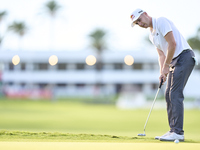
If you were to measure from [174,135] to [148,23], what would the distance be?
1.59 metres

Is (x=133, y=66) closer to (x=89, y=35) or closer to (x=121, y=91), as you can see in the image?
(x=121, y=91)

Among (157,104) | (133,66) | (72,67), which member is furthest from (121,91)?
(157,104)

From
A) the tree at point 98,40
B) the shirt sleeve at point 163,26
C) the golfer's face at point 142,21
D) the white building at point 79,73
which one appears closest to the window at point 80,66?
the white building at point 79,73

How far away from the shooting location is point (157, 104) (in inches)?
1372

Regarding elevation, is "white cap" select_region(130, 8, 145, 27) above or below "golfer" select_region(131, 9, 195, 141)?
above

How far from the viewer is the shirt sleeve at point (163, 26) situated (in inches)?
211

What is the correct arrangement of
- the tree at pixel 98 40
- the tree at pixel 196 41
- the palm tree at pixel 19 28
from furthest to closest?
the palm tree at pixel 19 28 < the tree at pixel 98 40 < the tree at pixel 196 41

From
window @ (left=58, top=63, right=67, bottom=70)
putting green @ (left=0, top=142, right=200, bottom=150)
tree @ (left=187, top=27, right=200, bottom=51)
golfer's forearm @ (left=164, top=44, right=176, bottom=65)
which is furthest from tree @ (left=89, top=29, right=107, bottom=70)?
putting green @ (left=0, top=142, right=200, bottom=150)

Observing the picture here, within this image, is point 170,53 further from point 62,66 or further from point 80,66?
point 62,66

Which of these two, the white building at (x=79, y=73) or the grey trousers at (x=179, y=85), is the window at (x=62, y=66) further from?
the grey trousers at (x=179, y=85)

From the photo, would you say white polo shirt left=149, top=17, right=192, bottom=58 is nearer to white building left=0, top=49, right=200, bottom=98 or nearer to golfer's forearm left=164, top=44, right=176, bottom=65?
golfer's forearm left=164, top=44, right=176, bottom=65

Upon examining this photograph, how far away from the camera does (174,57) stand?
5570 millimetres

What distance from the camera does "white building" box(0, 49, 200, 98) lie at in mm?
62219

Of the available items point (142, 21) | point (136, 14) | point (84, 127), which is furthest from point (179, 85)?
point (84, 127)
